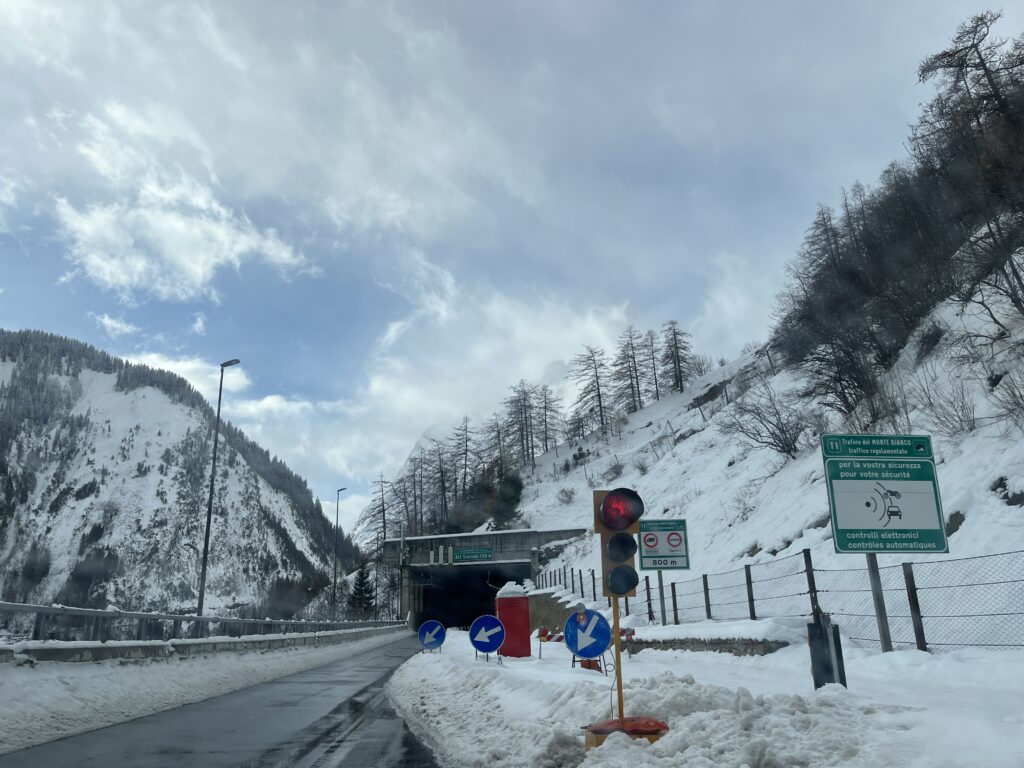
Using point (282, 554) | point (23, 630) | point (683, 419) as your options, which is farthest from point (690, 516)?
point (282, 554)

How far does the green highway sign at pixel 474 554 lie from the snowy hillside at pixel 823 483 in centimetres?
1023

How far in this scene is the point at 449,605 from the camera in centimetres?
8869

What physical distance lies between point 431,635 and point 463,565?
48.4m

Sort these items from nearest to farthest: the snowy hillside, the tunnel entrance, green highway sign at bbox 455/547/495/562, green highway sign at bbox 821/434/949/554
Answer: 1. green highway sign at bbox 821/434/949/554
2. the snowy hillside
3. green highway sign at bbox 455/547/495/562
4. the tunnel entrance

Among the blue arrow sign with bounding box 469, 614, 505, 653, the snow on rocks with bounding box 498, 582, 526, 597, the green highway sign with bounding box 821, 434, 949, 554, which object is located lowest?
the blue arrow sign with bounding box 469, 614, 505, 653

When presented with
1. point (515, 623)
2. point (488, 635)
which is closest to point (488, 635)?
point (488, 635)

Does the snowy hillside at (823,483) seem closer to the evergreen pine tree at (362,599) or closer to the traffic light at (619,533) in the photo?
the traffic light at (619,533)

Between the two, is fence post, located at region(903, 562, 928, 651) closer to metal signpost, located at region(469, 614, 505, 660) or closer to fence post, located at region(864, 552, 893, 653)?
fence post, located at region(864, 552, 893, 653)

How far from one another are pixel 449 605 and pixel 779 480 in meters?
66.7

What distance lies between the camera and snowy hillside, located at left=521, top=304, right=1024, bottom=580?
565 inches

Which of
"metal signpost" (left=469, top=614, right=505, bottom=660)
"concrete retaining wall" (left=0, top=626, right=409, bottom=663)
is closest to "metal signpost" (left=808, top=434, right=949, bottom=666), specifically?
"metal signpost" (left=469, top=614, right=505, bottom=660)

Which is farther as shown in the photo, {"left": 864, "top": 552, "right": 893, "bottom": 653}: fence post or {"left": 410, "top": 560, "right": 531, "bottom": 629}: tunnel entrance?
{"left": 410, "top": 560, "right": 531, "bottom": 629}: tunnel entrance

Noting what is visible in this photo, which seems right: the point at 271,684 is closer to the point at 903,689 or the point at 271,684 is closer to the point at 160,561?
the point at 903,689

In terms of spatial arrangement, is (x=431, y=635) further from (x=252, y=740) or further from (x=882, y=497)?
(x=882, y=497)
